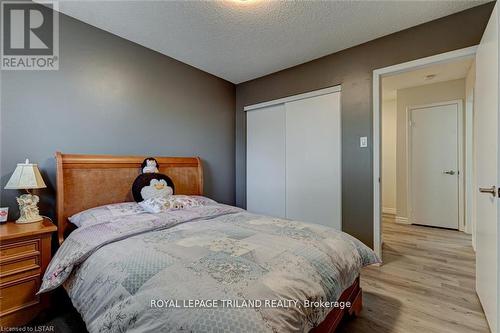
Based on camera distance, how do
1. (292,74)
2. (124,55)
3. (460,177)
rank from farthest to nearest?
(460,177)
(292,74)
(124,55)

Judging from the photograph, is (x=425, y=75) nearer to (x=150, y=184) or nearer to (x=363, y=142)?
(x=363, y=142)

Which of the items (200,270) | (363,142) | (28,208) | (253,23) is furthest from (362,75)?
(28,208)

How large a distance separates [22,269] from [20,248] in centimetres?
14

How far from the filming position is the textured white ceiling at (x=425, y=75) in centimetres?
328

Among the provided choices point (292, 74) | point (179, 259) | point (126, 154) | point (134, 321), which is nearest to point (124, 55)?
point (126, 154)

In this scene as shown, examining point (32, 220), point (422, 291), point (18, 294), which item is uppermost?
point (32, 220)

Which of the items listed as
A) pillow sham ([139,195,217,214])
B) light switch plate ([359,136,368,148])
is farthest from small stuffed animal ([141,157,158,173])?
light switch plate ([359,136,368,148])

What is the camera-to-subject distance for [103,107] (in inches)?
92.5

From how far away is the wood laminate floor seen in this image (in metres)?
1.59

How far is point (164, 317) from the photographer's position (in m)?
0.80

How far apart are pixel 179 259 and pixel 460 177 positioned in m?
4.61

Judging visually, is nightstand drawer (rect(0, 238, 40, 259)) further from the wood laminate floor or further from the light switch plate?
the light switch plate

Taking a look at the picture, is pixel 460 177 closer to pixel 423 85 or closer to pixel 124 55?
pixel 423 85

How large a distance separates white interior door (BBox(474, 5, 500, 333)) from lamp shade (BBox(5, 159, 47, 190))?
9.94ft
